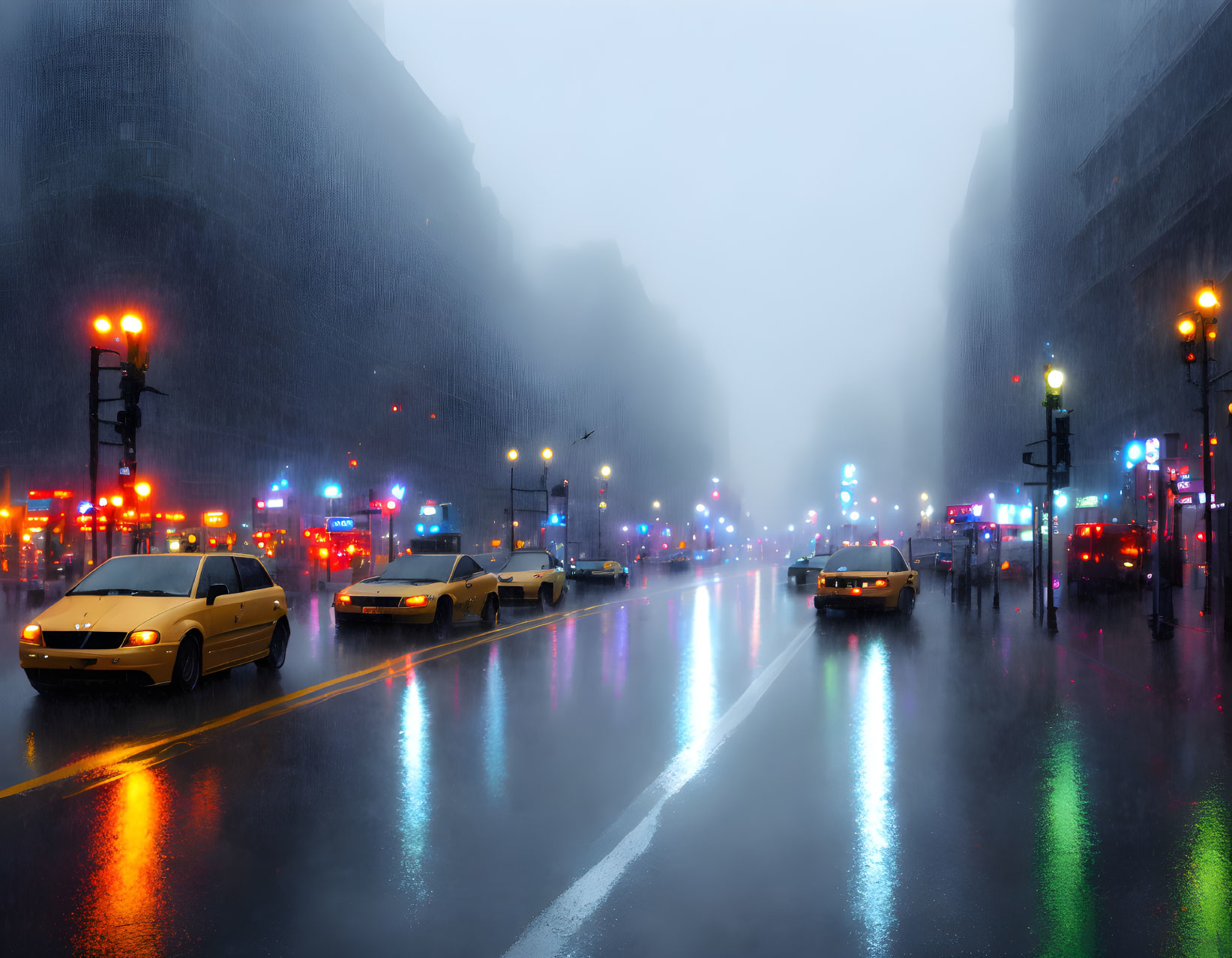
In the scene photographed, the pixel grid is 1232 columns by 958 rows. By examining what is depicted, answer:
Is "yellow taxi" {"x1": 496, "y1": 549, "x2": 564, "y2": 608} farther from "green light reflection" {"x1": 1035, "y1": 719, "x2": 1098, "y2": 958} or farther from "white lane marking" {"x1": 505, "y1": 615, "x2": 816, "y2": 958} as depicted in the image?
"green light reflection" {"x1": 1035, "y1": 719, "x2": 1098, "y2": 958}

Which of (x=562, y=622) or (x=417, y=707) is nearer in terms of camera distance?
(x=417, y=707)

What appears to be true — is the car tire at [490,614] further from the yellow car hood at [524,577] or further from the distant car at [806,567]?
the distant car at [806,567]

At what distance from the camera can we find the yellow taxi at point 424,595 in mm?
16734

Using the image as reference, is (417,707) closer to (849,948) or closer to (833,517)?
(849,948)

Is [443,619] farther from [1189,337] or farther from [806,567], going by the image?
[806,567]

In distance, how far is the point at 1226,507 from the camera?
19.5 meters

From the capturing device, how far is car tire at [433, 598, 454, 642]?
55.5 ft

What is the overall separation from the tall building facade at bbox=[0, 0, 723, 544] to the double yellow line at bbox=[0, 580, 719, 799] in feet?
248

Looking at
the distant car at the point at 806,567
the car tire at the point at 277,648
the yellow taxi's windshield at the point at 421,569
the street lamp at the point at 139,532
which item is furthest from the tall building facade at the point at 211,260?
the car tire at the point at 277,648

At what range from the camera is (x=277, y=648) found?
12.6 m

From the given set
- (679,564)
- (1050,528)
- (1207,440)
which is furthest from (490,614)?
(679,564)

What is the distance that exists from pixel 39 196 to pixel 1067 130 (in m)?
117

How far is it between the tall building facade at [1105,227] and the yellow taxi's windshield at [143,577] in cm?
2620

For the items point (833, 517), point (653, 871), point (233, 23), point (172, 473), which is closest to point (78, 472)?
point (172, 473)
